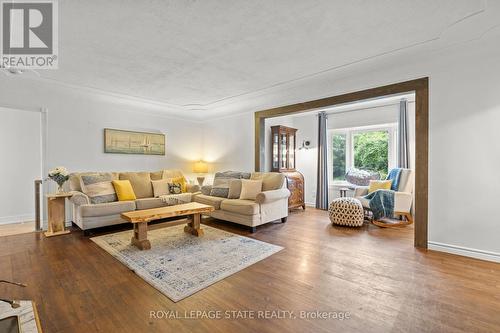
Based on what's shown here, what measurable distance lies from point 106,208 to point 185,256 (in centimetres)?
187

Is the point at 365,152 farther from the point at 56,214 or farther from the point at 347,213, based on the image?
the point at 56,214

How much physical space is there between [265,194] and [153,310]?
2486 mm

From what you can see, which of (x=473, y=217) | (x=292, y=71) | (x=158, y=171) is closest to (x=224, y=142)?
(x=158, y=171)

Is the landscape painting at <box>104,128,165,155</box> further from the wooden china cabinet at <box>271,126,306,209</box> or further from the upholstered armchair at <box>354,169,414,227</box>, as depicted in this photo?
the upholstered armchair at <box>354,169,414,227</box>

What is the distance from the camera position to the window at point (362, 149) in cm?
549

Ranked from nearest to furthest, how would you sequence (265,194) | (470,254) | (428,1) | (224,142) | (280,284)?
(428,1) < (280,284) < (470,254) < (265,194) < (224,142)

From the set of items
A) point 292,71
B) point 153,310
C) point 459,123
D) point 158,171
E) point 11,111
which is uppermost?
point 292,71

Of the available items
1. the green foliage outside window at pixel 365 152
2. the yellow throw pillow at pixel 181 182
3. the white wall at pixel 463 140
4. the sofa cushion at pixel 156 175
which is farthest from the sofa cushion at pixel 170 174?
the white wall at pixel 463 140

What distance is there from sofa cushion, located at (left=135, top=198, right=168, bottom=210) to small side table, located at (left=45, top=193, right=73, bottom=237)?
1015 millimetres

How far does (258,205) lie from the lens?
4051 mm

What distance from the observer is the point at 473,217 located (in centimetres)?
288

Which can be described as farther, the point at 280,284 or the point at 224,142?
the point at 224,142

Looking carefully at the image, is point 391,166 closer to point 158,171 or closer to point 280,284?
point 280,284

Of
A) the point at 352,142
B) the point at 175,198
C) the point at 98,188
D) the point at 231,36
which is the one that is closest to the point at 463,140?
the point at 231,36
